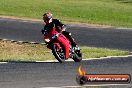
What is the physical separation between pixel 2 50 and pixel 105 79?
925 cm

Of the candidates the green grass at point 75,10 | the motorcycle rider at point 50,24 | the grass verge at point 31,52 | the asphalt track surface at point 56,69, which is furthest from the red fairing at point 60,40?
the green grass at point 75,10

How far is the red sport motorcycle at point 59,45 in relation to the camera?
17172mm

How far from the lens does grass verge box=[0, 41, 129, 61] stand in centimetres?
1959

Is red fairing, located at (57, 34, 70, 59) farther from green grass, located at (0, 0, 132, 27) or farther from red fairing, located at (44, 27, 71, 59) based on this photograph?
green grass, located at (0, 0, 132, 27)

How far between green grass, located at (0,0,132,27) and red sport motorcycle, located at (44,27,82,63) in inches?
690

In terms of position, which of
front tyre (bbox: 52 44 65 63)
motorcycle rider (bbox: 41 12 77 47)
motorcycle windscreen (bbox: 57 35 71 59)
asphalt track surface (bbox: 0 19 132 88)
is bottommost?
asphalt track surface (bbox: 0 19 132 88)

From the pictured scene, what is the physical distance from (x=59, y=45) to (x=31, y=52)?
14.2ft

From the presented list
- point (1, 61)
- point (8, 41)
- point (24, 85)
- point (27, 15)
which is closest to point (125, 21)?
point (27, 15)

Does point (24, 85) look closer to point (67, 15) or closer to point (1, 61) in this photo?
point (1, 61)

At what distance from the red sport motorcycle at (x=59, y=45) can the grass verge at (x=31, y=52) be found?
74.1 inches

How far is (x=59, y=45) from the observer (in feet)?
57.1

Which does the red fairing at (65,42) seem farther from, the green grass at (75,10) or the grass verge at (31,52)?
the green grass at (75,10)

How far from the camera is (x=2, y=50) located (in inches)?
850

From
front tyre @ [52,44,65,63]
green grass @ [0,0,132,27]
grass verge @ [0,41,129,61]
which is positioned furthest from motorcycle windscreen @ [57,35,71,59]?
green grass @ [0,0,132,27]
